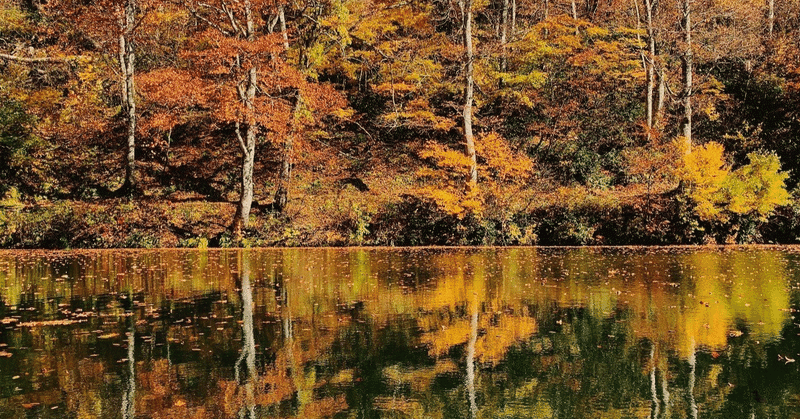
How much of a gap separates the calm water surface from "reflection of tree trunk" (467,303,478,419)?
3 centimetres

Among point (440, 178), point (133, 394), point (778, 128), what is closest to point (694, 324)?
point (133, 394)

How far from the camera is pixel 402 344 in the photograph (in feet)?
27.3

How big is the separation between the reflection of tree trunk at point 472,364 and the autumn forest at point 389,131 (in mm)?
15578

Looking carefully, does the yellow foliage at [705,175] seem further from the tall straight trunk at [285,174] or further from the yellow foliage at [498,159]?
the tall straight trunk at [285,174]

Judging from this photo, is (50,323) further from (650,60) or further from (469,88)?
(650,60)

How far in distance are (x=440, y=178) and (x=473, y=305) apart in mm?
17274

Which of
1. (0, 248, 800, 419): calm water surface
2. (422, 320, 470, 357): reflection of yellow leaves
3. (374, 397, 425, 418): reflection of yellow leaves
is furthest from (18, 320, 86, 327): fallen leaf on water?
(374, 397, 425, 418): reflection of yellow leaves

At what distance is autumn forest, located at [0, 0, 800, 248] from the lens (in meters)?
24.9

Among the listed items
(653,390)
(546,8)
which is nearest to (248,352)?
(653,390)

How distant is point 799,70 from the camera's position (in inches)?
1227

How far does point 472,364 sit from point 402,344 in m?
1.31

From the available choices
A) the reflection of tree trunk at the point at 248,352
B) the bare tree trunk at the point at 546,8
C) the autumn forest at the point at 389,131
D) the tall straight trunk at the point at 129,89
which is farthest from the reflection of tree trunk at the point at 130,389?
the bare tree trunk at the point at 546,8

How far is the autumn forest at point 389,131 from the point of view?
2494 cm

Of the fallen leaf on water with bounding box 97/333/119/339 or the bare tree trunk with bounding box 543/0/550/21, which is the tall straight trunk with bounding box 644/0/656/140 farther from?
the fallen leaf on water with bounding box 97/333/119/339
